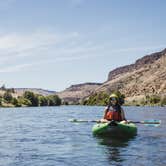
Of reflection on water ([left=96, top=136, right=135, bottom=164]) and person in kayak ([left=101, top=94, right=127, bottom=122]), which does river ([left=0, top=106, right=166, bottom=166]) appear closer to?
reflection on water ([left=96, top=136, right=135, bottom=164])

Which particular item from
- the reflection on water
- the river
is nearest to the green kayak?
the reflection on water

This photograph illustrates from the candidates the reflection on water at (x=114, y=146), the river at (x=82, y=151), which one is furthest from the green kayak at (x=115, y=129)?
the river at (x=82, y=151)

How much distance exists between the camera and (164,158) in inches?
956

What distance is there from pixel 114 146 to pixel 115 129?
3.86m

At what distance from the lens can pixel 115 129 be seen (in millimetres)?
34062

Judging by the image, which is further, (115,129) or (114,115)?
(114,115)

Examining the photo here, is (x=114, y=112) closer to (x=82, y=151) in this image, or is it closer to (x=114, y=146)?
(x=114, y=146)

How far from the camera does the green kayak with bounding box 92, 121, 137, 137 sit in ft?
112

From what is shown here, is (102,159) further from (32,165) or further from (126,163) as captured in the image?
(32,165)

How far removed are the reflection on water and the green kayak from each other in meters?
0.47

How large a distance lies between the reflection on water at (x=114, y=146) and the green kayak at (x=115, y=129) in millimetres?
472

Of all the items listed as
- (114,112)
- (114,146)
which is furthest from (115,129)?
(114,146)

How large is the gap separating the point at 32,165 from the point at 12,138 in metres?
13.8

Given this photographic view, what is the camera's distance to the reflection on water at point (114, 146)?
2468 centimetres
